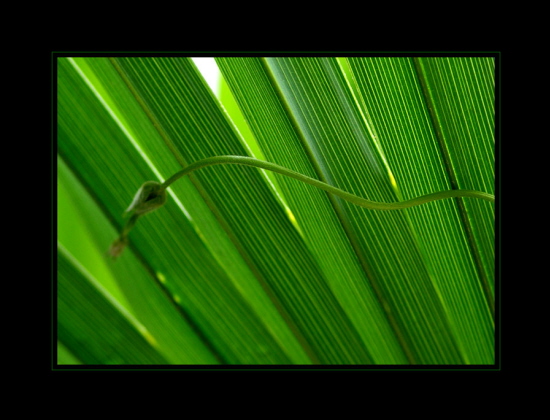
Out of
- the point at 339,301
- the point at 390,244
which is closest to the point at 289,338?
the point at 339,301

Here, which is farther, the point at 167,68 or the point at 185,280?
the point at 185,280

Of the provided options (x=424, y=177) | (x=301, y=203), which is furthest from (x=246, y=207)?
(x=424, y=177)

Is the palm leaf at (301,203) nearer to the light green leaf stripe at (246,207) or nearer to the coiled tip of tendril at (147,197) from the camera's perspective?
A: the light green leaf stripe at (246,207)
